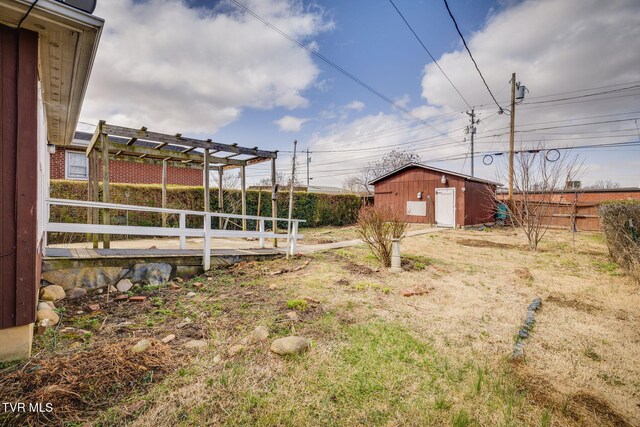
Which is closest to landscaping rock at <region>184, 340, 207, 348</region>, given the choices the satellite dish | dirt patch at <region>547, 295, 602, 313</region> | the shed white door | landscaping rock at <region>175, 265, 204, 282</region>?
landscaping rock at <region>175, 265, 204, 282</region>

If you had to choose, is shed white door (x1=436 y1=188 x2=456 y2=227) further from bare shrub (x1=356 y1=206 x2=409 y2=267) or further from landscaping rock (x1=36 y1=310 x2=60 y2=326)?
landscaping rock (x1=36 y1=310 x2=60 y2=326)

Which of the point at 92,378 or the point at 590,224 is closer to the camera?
the point at 92,378

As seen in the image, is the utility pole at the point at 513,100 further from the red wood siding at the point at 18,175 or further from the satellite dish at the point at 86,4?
the red wood siding at the point at 18,175

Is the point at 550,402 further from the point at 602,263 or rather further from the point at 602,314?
the point at 602,263

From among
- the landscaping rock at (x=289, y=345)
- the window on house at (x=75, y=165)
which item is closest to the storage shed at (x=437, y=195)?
the landscaping rock at (x=289, y=345)

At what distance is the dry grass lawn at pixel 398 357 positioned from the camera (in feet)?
6.29

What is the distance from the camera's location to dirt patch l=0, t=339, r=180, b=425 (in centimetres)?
183

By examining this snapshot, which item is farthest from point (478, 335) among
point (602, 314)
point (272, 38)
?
point (272, 38)

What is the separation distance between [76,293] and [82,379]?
277cm

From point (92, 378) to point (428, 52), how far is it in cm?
925

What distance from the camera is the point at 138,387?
6.93 feet

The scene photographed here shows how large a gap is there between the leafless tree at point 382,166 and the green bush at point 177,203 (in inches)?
743

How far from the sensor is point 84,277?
4371 mm

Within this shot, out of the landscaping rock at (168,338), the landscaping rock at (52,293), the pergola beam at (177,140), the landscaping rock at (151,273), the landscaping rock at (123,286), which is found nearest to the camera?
the landscaping rock at (168,338)
